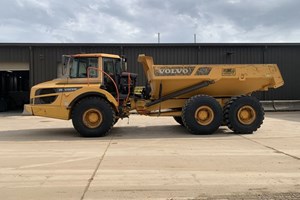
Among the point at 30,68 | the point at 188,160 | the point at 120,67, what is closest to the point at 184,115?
the point at 120,67

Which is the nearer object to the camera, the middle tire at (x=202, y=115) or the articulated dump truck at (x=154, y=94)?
the articulated dump truck at (x=154, y=94)

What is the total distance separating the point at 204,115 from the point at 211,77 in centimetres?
136

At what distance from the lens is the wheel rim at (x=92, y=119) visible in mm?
12711

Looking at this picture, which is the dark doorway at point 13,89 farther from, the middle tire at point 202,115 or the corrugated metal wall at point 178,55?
the middle tire at point 202,115

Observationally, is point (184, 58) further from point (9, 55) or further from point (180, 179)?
point (180, 179)

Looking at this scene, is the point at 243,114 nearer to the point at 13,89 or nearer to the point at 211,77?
the point at 211,77

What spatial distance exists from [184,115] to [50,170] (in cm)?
614

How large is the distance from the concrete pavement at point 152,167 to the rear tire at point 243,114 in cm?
39

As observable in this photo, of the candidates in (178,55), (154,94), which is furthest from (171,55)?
(154,94)

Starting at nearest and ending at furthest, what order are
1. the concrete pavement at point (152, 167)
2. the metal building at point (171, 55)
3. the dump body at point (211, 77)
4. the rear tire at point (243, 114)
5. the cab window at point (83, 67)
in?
1. the concrete pavement at point (152, 167)
2. the cab window at point (83, 67)
3. the rear tire at point (243, 114)
4. the dump body at point (211, 77)
5. the metal building at point (171, 55)

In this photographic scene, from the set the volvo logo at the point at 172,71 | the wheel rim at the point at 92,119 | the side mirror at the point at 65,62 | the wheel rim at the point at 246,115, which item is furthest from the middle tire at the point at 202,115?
the side mirror at the point at 65,62

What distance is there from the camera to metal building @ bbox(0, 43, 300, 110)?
25406 millimetres

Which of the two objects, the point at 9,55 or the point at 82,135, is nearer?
the point at 82,135

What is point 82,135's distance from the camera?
12859mm
